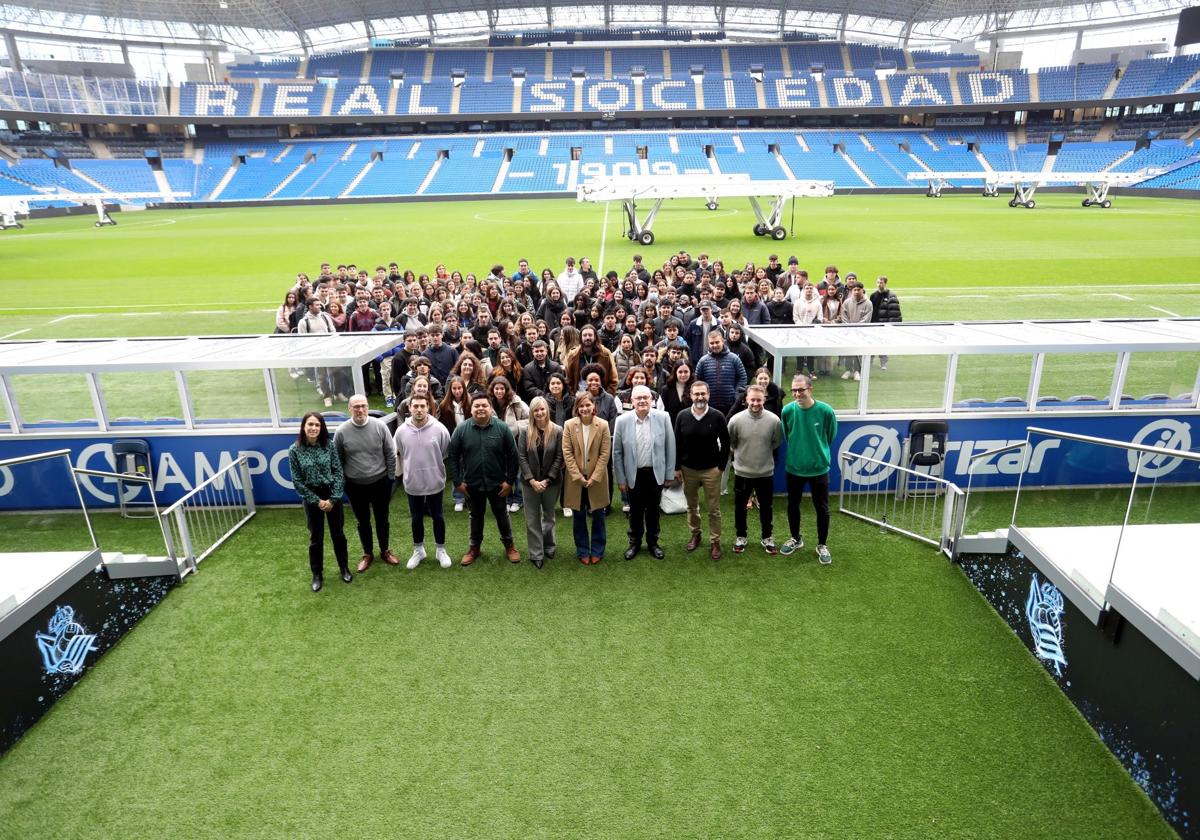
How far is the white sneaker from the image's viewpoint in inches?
280

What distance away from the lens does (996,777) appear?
14.6 ft

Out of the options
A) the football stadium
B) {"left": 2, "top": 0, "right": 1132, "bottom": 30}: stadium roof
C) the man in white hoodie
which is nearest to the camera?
the football stadium

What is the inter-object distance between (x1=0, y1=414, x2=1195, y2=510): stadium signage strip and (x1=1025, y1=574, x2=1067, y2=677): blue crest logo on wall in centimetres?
294

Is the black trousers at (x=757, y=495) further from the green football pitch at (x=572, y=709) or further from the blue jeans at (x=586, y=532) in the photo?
the blue jeans at (x=586, y=532)

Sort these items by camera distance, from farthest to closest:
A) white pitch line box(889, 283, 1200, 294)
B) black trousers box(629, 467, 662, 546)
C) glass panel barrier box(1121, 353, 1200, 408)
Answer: white pitch line box(889, 283, 1200, 294), glass panel barrier box(1121, 353, 1200, 408), black trousers box(629, 467, 662, 546)

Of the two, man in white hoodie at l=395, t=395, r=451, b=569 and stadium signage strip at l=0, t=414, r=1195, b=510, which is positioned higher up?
man in white hoodie at l=395, t=395, r=451, b=569

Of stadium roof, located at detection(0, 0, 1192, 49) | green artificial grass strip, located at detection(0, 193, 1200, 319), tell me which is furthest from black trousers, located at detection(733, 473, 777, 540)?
stadium roof, located at detection(0, 0, 1192, 49)

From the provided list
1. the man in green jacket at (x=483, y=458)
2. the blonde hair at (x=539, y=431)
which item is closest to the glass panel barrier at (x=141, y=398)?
the man in green jacket at (x=483, y=458)

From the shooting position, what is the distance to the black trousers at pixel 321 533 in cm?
649

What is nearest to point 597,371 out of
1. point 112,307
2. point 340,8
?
point 112,307

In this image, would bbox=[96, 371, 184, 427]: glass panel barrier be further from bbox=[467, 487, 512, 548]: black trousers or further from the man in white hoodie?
bbox=[467, 487, 512, 548]: black trousers

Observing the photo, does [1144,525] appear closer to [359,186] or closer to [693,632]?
[693,632]

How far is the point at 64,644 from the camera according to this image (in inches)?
215

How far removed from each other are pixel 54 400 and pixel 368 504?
4.62m
